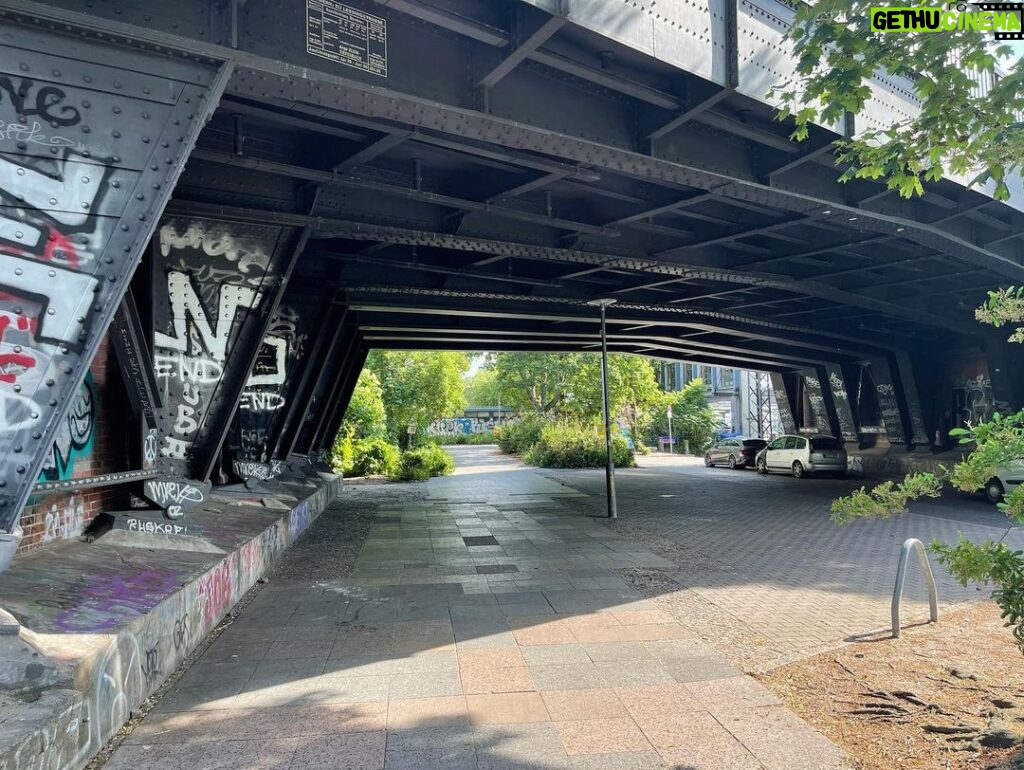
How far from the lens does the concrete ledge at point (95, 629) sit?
134 inches

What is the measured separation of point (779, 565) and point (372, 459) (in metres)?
18.5

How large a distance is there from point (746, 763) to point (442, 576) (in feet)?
17.7

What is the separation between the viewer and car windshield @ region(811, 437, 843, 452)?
84.6ft

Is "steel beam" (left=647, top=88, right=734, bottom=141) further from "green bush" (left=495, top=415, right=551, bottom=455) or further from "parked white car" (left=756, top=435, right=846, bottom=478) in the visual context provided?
"green bush" (left=495, top=415, right=551, bottom=455)

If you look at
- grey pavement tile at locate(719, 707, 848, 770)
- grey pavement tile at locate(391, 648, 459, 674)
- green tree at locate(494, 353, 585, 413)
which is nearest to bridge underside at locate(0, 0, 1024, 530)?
grey pavement tile at locate(391, 648, 459, 674)

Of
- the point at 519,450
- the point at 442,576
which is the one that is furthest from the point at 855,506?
the point at 519,450

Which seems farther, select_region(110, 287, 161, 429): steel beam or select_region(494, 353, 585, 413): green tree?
select_region(494, 353, 585, 413): green tree

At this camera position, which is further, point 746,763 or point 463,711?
point 463,711

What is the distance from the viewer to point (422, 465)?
984 inches

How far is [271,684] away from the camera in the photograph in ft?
16.9

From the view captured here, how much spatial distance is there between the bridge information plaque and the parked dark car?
27.7m

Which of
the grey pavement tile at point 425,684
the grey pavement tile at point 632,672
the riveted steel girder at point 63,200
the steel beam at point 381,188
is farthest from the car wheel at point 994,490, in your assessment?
the riveted steel girder at point 63,200

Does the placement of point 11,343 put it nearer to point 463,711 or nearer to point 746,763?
point 463,711

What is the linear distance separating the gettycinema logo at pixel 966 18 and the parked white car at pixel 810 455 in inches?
912
